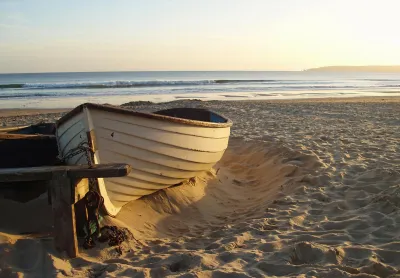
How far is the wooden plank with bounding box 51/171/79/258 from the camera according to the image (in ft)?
10.9

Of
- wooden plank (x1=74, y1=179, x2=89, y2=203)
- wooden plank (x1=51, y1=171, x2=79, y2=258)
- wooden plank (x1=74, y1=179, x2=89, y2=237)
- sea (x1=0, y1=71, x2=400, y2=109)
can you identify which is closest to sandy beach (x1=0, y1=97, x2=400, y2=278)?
wooden plank (x1=51, y1=171, x2=79, y2=258)

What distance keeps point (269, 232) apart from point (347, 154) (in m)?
3.30

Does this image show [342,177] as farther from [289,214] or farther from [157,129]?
[157,129]

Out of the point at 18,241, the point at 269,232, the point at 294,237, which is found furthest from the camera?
the point at 269,232

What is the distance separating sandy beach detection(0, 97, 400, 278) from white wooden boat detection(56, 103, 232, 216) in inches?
12.1

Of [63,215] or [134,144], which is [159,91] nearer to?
[134,144]

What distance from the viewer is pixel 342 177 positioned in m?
5.36

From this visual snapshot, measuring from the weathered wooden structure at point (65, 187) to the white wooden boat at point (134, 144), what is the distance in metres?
0.51

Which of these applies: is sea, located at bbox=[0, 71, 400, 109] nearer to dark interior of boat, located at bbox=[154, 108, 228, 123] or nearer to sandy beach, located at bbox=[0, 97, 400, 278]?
dark interior of boat, located at bbox=[154, 108, 228, 123]

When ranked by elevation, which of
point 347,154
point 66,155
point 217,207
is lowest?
point 217,207

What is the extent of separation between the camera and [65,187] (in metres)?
3.30

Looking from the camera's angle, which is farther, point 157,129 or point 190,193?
point 190,193

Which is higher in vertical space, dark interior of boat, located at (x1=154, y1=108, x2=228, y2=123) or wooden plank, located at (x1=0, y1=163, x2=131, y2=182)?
dark interior of boat, located at (x1=154, y1=108, x2=228, y2=123)

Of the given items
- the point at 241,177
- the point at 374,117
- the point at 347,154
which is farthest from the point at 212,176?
the point at 374,117
